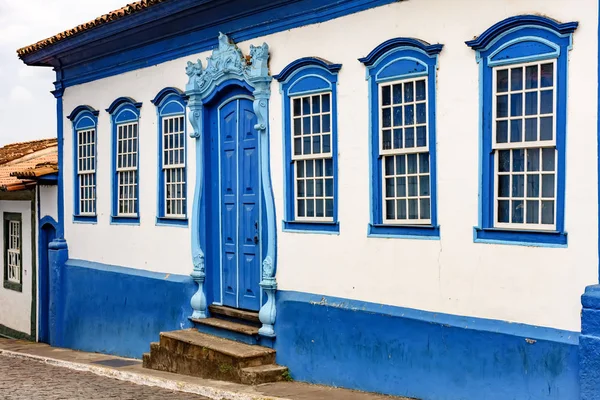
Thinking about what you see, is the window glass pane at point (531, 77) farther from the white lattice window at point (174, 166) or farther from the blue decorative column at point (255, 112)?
the white lattice window at point (174, 166)

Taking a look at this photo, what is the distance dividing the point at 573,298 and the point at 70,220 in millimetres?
9914

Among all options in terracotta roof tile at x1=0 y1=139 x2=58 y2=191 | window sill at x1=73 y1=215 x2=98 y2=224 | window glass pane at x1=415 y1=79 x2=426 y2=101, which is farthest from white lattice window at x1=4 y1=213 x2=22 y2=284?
window glass pane at x1=415 y1=79 x2=426 y2=101

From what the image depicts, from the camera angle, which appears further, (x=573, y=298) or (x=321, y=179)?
(x=321, y=179)

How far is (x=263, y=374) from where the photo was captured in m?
9.56

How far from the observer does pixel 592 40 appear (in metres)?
6.82

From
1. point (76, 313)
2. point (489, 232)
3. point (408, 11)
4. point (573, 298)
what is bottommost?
point (76, 313)

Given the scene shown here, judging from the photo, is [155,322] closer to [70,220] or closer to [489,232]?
[70,220]

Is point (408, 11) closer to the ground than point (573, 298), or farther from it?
farther from it

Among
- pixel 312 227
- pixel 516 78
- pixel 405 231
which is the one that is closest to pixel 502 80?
pixel 516 78

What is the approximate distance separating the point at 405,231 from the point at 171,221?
458cm

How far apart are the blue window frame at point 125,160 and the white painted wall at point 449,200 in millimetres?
3048

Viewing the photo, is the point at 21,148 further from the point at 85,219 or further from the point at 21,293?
the point at 85,219

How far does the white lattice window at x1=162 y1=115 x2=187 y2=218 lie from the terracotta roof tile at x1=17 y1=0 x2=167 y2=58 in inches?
59.9

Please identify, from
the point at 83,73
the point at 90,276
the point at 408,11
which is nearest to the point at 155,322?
the point at 90,276
